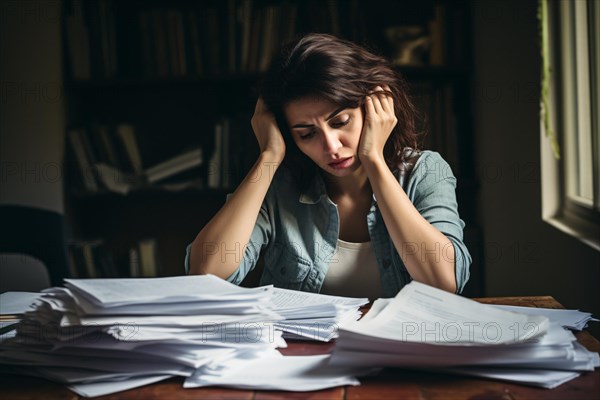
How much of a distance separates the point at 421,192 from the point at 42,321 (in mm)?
958

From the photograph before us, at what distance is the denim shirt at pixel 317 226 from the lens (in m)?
1.62

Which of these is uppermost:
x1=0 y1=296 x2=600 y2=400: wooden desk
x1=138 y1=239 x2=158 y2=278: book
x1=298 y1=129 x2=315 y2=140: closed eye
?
x1=298 y1=129 x2=315 y2=140: closed eye

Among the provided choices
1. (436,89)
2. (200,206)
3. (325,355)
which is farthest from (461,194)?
(325,355)

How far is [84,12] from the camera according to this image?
2973 millimetres

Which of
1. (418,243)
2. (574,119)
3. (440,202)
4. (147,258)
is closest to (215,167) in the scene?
(147,258)

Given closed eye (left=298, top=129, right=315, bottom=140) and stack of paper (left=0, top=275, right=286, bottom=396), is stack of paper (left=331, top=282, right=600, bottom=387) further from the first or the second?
closed eye (left=298, top=129, right=315, bottom=140)

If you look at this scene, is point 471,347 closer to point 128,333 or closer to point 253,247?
point 128,333

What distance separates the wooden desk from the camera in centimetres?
81

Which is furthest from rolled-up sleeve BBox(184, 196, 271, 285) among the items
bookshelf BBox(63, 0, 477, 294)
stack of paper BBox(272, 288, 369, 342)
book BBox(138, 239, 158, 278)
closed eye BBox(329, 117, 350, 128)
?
book BBox(138, 239, 158, 278)

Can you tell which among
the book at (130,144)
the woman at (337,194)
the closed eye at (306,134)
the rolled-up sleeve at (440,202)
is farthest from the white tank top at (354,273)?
the book at (130,144)

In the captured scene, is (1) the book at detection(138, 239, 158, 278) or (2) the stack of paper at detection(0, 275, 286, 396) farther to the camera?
(1) the book at detection(138, 239, 158, 278)

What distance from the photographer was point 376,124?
164 cm

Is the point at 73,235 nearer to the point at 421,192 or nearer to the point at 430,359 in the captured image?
the point at 421,192

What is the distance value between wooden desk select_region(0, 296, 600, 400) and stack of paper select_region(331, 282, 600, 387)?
0.05 ft
